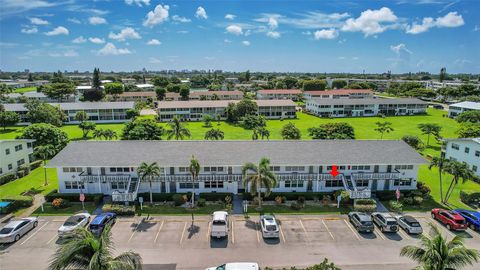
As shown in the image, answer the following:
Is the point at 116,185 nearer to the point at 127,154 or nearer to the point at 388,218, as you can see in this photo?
the point at 127,154

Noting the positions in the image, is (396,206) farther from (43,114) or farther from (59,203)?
(43,114)

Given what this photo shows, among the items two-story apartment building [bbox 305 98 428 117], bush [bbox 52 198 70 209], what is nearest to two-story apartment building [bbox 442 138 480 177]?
bush [bbox 52 198 70 209]

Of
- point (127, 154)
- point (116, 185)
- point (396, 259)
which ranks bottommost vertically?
point (396, 259)

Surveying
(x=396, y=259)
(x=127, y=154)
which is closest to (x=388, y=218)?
(x=396, y=259)

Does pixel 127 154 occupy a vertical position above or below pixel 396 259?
above

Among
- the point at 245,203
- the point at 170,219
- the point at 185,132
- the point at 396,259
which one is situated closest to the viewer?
the point at 396,259

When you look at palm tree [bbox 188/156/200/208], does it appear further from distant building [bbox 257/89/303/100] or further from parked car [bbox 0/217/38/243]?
distant building [bbox 257/89/303/100]

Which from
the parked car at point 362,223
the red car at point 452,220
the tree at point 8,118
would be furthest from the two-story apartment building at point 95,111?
the red car at point 452,220
